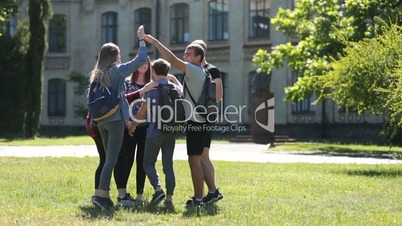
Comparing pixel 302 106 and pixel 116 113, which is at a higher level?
pixel 302 106

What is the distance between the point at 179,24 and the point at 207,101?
114 ft

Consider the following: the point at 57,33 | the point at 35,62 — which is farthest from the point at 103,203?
the point at 57,33

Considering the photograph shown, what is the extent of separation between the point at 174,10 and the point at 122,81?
35.5 m

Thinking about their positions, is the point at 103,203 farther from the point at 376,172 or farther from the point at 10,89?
the point at 10,89

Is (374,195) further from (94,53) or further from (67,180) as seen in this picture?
(94,53)

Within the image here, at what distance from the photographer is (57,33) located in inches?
1924

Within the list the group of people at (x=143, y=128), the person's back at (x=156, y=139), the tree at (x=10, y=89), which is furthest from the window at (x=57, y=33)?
the person's back at (x=156, y=139)

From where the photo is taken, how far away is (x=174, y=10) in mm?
44969

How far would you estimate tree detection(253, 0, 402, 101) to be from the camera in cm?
2495

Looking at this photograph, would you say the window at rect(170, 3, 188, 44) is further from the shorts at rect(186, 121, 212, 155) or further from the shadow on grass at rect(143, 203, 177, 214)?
the shadow on grass at rect(143, 203, 177, 214)

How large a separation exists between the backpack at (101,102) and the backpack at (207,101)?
103 centimetres

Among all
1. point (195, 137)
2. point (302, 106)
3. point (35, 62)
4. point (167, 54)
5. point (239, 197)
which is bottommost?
point (239, 197)

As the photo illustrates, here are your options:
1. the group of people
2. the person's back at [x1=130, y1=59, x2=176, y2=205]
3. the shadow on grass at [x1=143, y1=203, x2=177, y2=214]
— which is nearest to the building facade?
the group of people

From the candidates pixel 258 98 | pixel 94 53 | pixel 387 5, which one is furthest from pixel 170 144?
pixel 94 53
